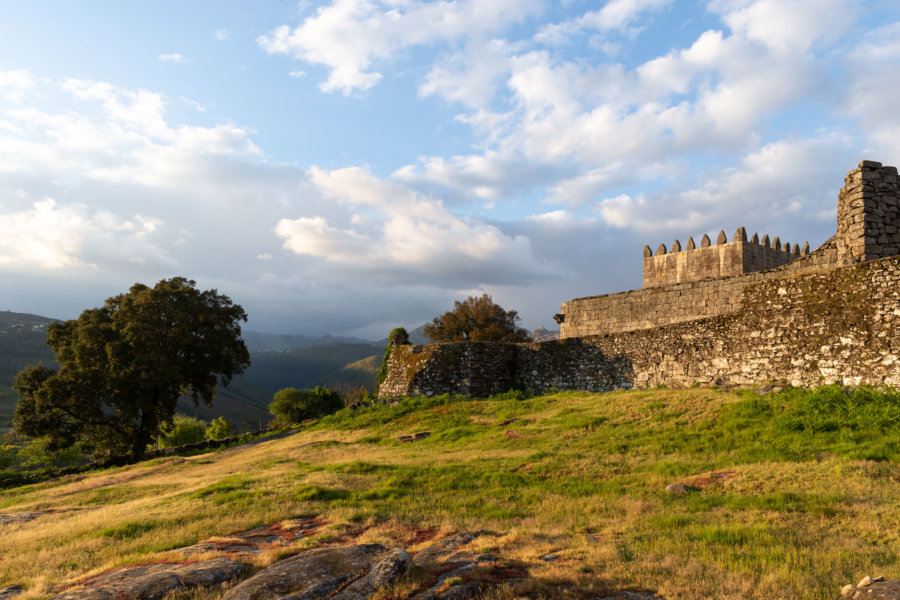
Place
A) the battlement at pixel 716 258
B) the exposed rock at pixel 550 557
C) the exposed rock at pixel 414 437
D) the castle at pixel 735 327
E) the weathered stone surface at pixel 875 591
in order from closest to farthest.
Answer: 1. the weathered stone surface at pixel 875 591
2. the exposed rock at pixel 550 557
3. the castle at pixel 735 327
4. the exposed rock at pixel 414 437
5. the battlement at pixel 716 258

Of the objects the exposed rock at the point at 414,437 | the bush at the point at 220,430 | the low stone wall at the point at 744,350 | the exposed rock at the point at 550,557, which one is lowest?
the bush at the point at 220,430

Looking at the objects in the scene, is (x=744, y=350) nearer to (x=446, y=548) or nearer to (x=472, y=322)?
(x=446, y=548)

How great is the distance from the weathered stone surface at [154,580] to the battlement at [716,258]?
25657mm

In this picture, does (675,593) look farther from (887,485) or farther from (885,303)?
(885,303)

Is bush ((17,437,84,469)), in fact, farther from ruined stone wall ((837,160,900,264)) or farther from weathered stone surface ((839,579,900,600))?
ruined stone wall ((837,160,900,264))

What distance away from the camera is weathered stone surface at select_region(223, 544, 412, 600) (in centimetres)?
496

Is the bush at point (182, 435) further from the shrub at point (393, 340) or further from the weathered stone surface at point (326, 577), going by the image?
the weathered stone surface at point (326, 577)

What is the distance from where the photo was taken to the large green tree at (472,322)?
48938 mm

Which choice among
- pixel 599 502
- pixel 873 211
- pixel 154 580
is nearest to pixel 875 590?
pixel 599 502

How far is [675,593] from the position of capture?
15.6 feet

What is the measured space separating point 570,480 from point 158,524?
25.9 feet

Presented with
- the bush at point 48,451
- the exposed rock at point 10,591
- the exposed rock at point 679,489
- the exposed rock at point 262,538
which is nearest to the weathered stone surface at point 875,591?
the exposed rock at point 679,489

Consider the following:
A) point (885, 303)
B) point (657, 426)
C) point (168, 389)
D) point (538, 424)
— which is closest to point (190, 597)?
point (657, 426)

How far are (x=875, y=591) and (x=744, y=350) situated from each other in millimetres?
13490
